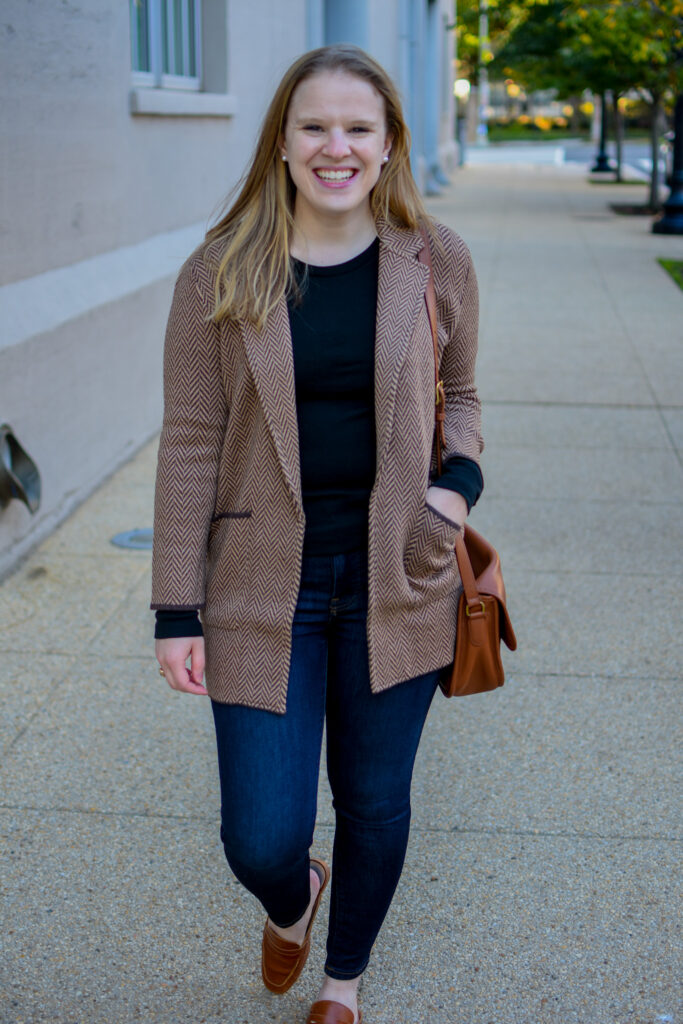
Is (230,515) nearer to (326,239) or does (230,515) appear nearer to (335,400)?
(335,400)

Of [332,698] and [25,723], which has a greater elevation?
[332,698]

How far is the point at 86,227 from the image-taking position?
250 inches

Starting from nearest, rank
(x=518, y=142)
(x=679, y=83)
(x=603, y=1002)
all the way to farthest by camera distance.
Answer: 1. (x=603, y=1002)
2. (x=679, y=83)
3. (x=518, y=142)

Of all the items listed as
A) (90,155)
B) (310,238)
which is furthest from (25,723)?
(90,155)

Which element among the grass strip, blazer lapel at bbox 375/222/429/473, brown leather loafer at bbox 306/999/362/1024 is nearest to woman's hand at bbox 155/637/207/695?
blazer lapel at bbox 375/222/429/473

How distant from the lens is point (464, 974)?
284cm

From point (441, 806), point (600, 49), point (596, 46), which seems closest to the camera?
point (441, 806)

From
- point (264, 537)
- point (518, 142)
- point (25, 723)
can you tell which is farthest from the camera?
point (518, 142)

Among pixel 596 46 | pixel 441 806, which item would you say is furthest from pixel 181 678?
pixel 596 46

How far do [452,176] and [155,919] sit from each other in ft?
102

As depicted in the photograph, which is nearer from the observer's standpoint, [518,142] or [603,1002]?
[603,1002]

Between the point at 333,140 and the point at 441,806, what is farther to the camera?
the point at 441,806

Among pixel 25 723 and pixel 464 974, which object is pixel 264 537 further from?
pixel 25 723

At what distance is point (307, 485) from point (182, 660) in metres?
0.41
